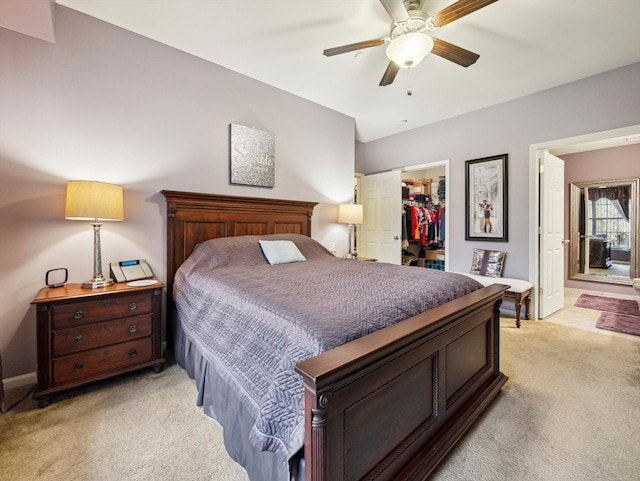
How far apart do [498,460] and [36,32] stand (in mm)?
3952

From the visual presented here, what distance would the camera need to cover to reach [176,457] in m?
1.41

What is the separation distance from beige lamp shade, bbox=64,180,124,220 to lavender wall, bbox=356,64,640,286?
409 cm

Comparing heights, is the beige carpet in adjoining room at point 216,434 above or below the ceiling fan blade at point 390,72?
below

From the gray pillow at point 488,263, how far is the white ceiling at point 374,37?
197cm

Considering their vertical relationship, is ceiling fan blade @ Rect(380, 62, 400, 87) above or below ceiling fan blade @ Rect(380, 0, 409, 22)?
below

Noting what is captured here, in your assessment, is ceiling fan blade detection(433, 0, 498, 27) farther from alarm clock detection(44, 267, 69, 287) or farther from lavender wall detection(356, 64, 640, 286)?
alarm clock detection(44, 267, 69, 287)

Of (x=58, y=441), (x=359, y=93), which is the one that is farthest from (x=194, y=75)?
(x=58, y=441)

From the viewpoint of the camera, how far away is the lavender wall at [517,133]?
2949 millimetres

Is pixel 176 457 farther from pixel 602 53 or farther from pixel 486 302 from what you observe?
pixel 602 53

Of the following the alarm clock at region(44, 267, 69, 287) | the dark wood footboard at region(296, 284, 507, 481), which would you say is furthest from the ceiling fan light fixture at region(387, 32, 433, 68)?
the alarm clock at region(44, 267, 69, 287)

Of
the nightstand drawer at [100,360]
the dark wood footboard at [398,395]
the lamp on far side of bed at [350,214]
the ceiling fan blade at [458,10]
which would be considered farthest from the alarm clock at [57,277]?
the ceiling fan blade at [458,10]

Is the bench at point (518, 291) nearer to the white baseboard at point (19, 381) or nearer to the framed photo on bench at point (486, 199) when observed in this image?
the framed photo on bench at point (486, 199)

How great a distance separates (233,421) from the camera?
139 centimetres

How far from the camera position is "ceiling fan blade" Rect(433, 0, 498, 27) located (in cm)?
167
